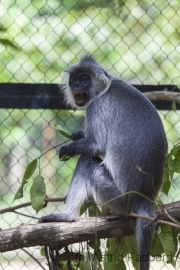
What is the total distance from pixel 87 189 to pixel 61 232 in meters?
0.49

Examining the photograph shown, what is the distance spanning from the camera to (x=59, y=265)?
12.5ft

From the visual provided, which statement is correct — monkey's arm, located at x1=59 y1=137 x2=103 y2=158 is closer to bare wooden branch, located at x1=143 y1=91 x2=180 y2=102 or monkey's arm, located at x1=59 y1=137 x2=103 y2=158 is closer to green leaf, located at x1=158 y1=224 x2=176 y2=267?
green leaf, located at x1=158 y1=224 x2=176 y2=267

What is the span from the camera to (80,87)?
15.1 feet

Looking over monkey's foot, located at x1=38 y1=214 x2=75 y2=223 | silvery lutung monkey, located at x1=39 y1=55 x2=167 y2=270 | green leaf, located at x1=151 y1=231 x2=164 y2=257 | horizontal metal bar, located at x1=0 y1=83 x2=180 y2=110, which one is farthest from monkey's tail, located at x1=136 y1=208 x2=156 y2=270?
horizontal metal bar, located at x1=0 y1=83 x2=180 y2=110

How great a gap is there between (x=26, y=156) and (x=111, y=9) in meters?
1.75

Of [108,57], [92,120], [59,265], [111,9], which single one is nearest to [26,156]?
[108,57]

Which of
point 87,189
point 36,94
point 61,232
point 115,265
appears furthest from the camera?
point 36,94

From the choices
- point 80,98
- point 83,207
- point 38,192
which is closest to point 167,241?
point 83,207

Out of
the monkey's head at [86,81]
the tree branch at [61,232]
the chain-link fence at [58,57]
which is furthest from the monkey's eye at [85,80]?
the chain-link fence at [58,57]

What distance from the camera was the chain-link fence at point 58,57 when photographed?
6.57m

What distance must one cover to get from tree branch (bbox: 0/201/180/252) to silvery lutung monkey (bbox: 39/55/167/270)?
0.18 metres

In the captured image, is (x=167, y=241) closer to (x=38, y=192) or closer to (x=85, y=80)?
(x=38, y=192)

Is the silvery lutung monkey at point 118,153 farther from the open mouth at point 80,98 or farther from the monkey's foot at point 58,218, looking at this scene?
the open mouth at point 80,98

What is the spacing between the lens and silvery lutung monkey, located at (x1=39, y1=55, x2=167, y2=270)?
4008mm
